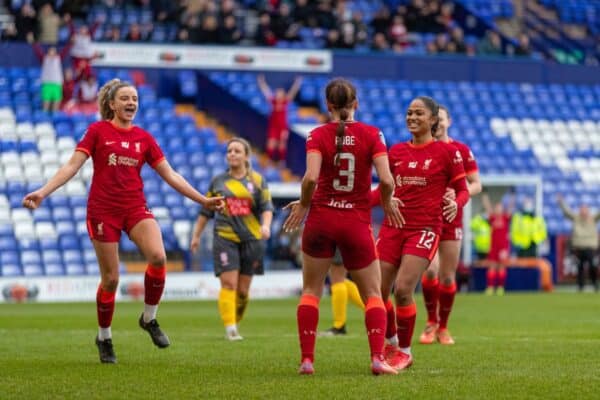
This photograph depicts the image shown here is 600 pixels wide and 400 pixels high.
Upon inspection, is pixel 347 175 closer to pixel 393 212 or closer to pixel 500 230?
pixel 393 212

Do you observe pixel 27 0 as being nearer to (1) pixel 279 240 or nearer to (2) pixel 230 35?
(2) pixel 230 35

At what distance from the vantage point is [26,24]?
3350cm

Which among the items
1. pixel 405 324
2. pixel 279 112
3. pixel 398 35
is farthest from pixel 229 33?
pixel 405 324

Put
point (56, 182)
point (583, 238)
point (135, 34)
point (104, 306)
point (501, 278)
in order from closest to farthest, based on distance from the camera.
Result: point (56, 182)
point (104, 306)
point (501, 278)
point (583, 238)
point (135, 34)

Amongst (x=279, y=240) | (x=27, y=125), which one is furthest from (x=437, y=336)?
(x=27, y=125)

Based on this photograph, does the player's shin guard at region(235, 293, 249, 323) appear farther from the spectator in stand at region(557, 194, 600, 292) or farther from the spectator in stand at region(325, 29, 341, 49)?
the spectator in stand at region(325, 29, 341, 49)

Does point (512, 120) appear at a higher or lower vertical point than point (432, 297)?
lower

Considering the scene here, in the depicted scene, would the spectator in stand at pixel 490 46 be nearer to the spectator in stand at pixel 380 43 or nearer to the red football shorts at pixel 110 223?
the spectator in stand at pixel 380 43

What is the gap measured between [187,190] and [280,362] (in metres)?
1.62

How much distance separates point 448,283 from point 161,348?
3.21 m

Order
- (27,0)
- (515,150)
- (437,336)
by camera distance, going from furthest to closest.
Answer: (515,150), (27,0), (437,336)

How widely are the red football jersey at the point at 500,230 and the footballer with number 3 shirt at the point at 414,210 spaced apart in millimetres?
19111

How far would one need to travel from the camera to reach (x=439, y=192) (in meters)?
12.1

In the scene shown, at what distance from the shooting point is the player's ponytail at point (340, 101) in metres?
10.5
